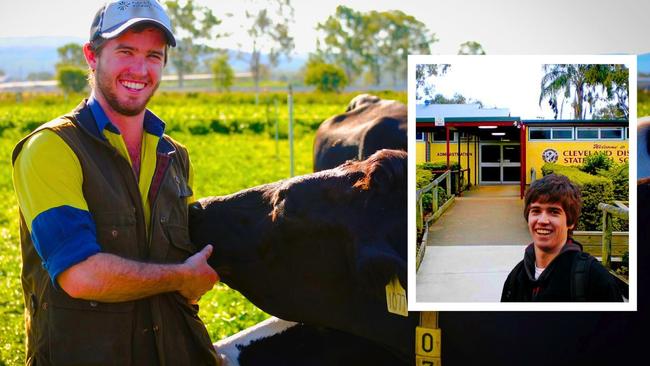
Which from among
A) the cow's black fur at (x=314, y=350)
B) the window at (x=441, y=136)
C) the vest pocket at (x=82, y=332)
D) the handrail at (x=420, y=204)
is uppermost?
the window at (x=441, y=136)

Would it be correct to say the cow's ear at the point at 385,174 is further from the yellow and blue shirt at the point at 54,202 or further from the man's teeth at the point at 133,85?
the yellow and blue shirt at the point at 54,202

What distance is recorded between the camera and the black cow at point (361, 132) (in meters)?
5.77

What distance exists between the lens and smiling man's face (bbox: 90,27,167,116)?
11.2ft

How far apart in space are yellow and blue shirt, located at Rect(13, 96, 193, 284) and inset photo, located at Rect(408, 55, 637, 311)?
4.08 feet

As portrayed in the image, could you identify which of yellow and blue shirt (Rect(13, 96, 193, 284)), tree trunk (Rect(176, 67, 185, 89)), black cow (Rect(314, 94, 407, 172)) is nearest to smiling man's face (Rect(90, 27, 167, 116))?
yellow and blue shirt (Rect(13, 96, 193, 284))

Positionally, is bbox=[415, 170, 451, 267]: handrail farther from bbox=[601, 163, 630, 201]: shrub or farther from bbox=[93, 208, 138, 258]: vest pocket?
bbox=[93, 208, 138, 258]: vest pocket

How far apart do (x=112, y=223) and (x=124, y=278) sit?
0.74 feet

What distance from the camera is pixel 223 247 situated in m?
3.71

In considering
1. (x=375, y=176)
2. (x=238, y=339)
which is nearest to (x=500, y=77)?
(x=375, y=176)

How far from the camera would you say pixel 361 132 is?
6094 mm

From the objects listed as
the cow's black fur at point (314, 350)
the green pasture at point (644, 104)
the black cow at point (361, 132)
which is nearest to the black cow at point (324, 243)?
the cow's black fur at point (314, 350)

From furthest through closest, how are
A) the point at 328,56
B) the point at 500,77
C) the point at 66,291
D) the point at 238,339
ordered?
the point at 328,56
the point at 238,339
the point at 500,77
the point at 66,291

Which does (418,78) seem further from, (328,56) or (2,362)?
(328,56)

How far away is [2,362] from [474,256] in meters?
2.86
